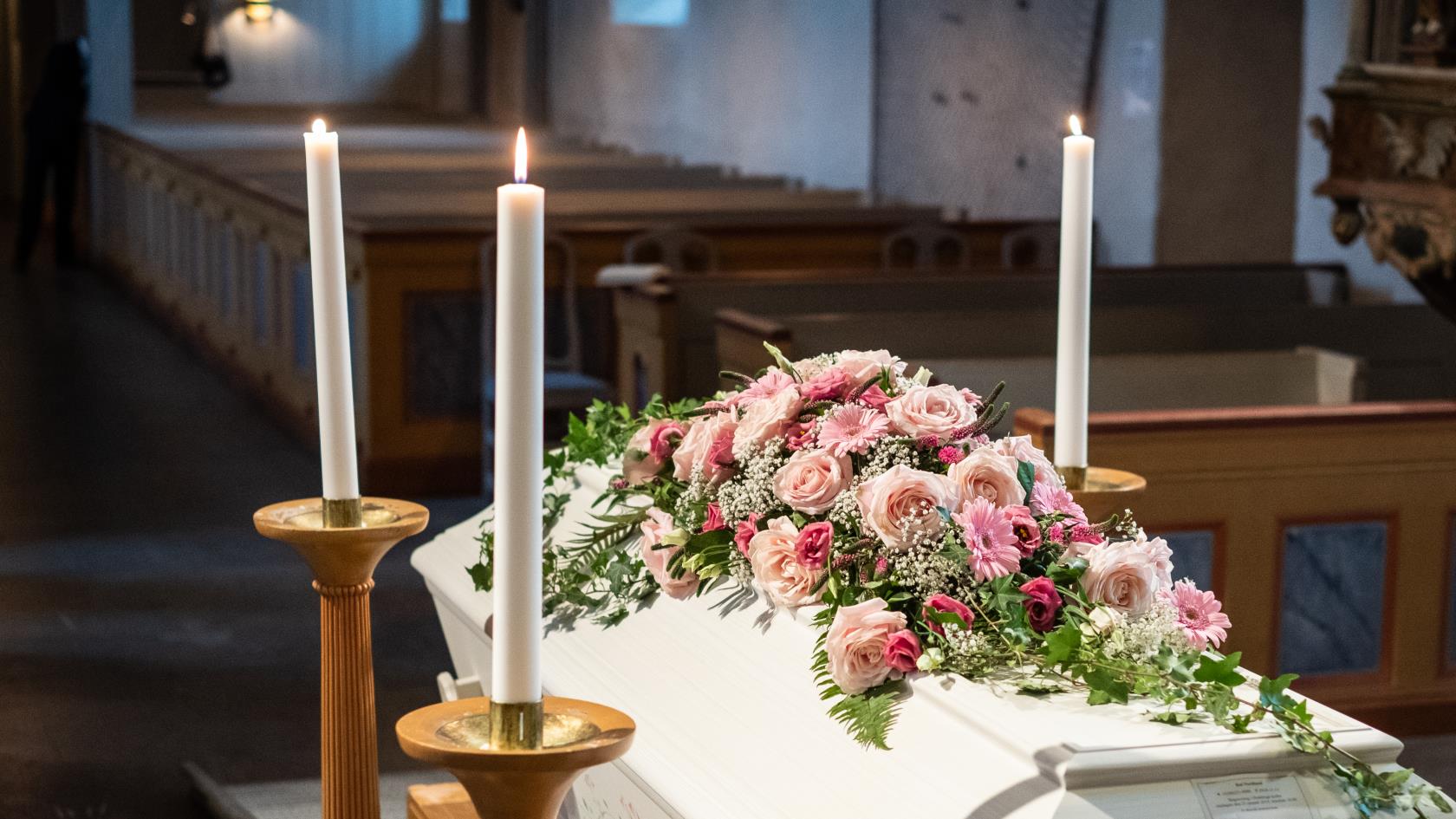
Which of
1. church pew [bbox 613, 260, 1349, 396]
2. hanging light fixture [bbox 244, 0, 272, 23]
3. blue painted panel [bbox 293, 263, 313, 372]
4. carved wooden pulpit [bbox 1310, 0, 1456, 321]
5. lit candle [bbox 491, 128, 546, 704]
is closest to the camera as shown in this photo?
lit candle [bbox 491, 128, 546, 704]

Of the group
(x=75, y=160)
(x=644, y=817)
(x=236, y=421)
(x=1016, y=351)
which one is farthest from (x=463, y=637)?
(x=75, y=160)

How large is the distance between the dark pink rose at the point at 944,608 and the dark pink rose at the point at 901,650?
3 centimetres

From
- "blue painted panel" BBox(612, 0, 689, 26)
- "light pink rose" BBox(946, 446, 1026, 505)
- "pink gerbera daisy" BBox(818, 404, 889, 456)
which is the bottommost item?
"light pink rose" BBox(946, 446, 1026, 505)

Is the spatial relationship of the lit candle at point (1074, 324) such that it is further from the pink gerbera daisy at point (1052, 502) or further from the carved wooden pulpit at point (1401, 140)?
the carved wooden pulpit at point (1401, 140)

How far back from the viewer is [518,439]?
1.13 metres

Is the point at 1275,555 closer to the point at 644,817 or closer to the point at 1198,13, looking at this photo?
the point at 644,817

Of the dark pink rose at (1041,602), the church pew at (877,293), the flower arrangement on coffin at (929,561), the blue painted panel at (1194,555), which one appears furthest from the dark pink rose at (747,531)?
the church pew at (877,293)

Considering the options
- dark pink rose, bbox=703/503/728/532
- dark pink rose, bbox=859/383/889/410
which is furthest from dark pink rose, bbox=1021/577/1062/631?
dark pink rose, bbox=703/503/728/532

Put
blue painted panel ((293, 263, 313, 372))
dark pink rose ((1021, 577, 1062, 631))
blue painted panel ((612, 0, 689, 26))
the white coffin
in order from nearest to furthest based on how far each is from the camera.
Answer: the white coffin → dark pink rose ((1021, 577, 1062, 631)) → blue painted panel ((293, 263, 313, 372)) → blue painted panel ((612, 0, 689, 26))

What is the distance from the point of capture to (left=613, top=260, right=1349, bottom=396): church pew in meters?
5.74

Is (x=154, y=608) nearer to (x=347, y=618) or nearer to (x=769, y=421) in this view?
(x=769, y=421)

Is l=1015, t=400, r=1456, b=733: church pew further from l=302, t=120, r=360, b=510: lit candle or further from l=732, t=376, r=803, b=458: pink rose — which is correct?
l=302, t=120, r=360, b=510: lit candle

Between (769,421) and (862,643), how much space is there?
367 mm

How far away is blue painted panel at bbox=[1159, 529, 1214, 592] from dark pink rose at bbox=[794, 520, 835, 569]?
7.12 feet
